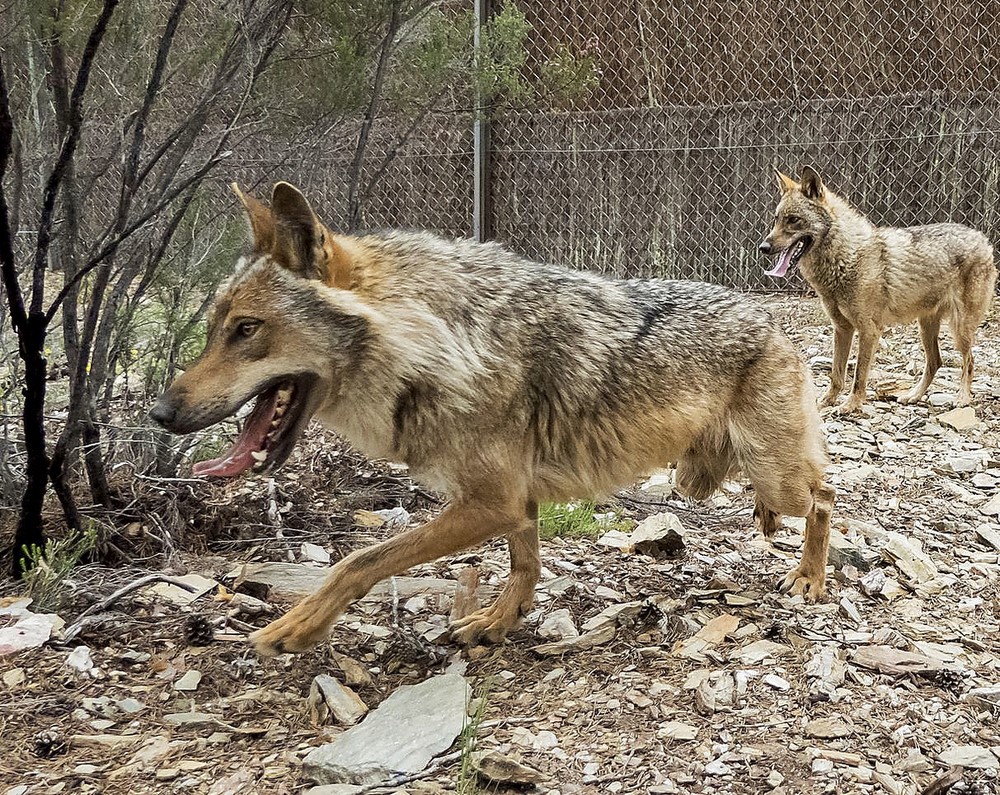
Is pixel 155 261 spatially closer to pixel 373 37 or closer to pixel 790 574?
pixel 373 37

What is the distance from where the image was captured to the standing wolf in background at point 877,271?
8562mm

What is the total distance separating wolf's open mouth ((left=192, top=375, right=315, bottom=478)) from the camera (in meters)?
3.30

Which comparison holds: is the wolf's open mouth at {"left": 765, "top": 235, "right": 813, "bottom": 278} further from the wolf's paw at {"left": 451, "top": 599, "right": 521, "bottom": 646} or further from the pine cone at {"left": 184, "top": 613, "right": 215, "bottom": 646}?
the pine cone at {"left": 184, "top": 613, "right": 215, "bottom": 646}

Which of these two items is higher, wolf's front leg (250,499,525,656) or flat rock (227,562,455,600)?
wolf's front leg (250,499,525,656)

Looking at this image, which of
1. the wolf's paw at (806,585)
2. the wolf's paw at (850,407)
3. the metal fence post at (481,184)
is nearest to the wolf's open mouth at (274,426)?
the wolf's paw at (806,585)

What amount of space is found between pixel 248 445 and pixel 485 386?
0.90m

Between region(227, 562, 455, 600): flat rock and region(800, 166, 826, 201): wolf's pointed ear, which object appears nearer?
region(227, 562, 455, 600): flat rock

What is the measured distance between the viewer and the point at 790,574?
14.4 ft

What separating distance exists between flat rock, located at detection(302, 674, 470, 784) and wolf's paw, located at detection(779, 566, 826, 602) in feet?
5.74

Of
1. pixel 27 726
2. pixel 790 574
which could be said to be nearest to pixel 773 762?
pixel 790 574

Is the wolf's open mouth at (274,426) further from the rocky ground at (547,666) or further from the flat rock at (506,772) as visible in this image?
the flat rock at (506,772)

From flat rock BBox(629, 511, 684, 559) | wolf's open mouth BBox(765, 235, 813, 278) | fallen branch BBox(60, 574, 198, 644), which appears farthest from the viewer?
wolf's open mouth BBox(765, 235, 813, 278)

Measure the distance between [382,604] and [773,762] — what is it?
195cm

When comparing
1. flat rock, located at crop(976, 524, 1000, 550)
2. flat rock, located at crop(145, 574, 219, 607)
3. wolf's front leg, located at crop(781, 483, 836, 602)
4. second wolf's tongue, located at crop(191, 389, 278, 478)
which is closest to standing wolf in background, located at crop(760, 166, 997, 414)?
flat rock, located at crop(976, 524, 1000, 550)
